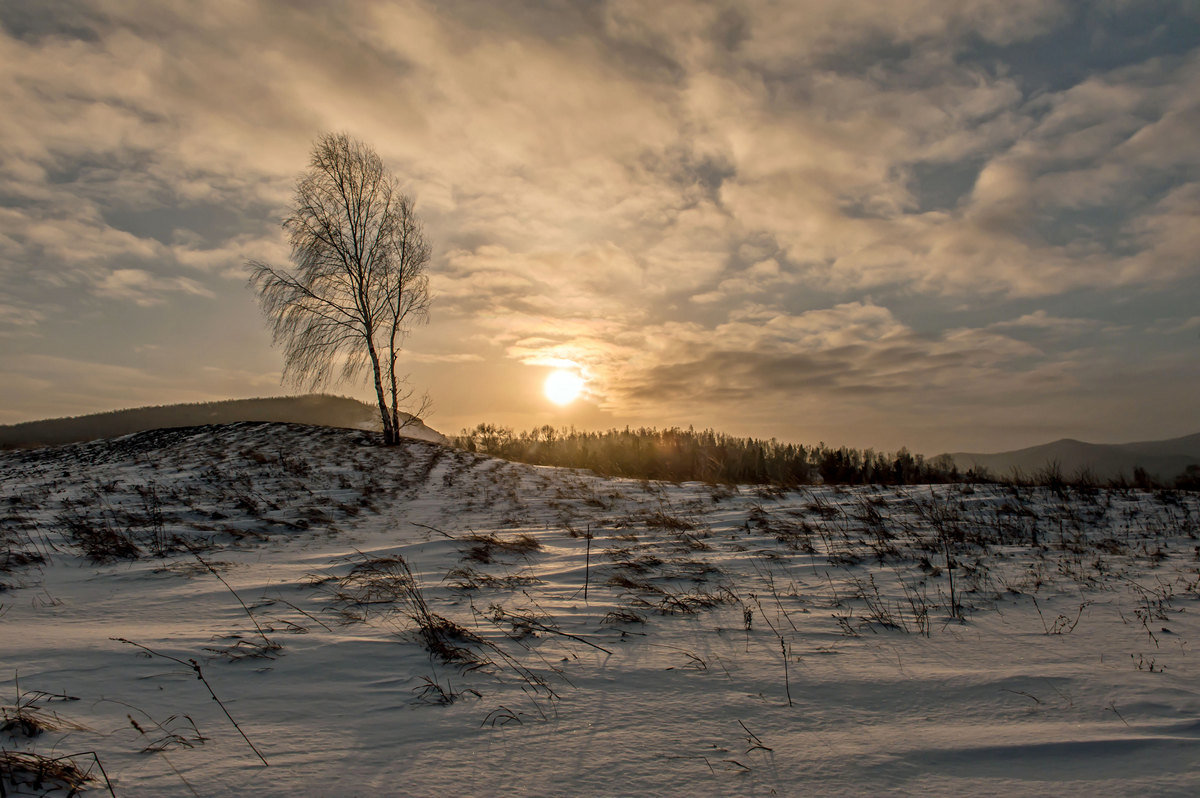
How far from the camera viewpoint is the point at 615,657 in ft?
9.92

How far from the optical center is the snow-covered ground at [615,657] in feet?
6.40

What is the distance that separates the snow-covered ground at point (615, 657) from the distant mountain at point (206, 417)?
17.6m

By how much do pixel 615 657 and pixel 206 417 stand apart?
2894 centimetres

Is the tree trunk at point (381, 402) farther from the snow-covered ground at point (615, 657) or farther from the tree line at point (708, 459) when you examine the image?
the snow-covered ground at point (615, 657)

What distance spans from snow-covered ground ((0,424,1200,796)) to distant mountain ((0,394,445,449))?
57.6 ft

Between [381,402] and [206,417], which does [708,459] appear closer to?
[381,402]

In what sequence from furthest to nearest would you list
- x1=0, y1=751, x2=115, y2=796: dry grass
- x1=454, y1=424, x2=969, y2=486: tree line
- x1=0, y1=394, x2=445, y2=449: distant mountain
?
x1=0, y1=394, x2=445, y2=449: distant mountain < x1=454, y1=424, x2=969, y2=486: tree line < x1=0, y1=751, x2=115, y2=796: dry grass

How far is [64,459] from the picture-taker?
49.8 ft

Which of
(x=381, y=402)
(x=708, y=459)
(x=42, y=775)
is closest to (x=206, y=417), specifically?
(x=381, y=402)

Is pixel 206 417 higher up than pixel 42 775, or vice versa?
pixel 206 417

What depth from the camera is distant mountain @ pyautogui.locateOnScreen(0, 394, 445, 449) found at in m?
23.7

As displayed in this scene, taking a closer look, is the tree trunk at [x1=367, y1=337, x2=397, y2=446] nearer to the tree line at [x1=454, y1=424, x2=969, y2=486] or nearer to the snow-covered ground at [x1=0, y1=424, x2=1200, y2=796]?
the tree line at [x1=454, y1=424, x2=969, y2=486]

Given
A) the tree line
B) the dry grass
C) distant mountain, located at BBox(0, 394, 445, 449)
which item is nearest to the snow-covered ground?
the dry grass

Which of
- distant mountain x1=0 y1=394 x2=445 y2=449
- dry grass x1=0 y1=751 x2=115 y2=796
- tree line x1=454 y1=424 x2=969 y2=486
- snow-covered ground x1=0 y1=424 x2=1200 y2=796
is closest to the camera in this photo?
dry grass x1=0 y1=751 x2=115 y2=796
